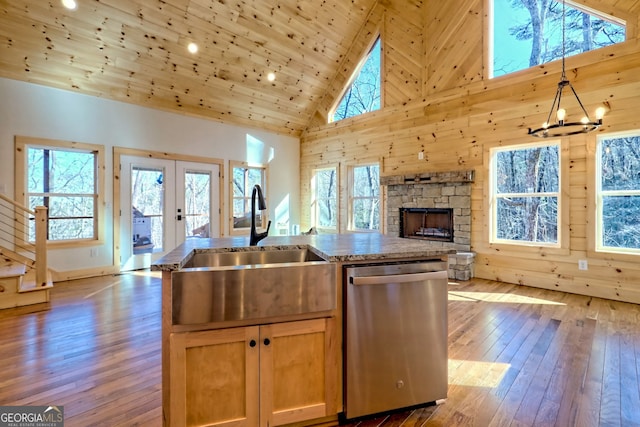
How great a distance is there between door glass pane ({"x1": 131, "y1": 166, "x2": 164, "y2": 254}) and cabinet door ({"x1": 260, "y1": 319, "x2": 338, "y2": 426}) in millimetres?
5088

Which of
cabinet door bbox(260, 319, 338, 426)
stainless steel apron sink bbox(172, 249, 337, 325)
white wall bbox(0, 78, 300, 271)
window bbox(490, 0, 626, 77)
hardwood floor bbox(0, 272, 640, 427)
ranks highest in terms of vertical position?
window bbox(490, 0, 626, 77)

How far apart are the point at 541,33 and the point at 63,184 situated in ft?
24.4

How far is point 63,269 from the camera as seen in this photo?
4.80 metres

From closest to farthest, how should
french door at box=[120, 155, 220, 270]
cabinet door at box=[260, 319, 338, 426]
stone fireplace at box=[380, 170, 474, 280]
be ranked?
cabinet door at box=[260, 319, 338, 426] < stone fireplace at box=[380, 170, 474, 280] < french door at box=[120, 155, 220, 270]

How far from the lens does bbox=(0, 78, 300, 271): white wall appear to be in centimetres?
438

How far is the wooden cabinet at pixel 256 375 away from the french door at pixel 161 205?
16.1 feet

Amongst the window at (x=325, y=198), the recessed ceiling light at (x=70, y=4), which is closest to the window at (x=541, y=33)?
the window at (x=325, y=198)

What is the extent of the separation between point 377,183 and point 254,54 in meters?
3.37

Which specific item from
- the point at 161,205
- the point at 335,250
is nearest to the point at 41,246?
the point at 161,205

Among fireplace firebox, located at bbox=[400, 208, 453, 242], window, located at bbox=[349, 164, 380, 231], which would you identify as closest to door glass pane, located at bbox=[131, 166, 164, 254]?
window, located at bbox=[349, 164, 380, 231]

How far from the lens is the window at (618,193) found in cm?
371

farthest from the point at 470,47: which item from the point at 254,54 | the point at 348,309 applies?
Result: the point at 348,309

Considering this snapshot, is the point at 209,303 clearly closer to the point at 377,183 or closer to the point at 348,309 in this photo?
the point at 348,309

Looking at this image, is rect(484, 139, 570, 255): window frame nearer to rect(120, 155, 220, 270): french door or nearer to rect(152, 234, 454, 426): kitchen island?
rect(152, 234, 454, 426): kitchen island
